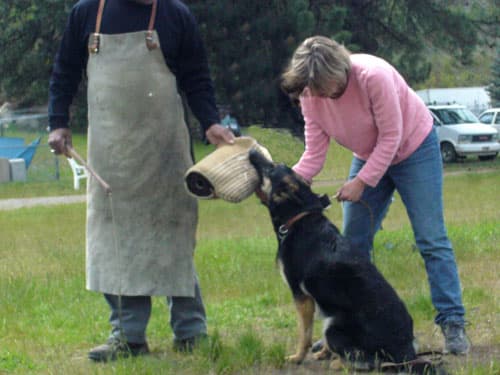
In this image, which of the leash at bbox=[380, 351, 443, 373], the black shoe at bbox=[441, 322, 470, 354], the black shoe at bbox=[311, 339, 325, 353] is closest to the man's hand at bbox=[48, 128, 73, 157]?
the black shoe at bbox=[311, 339, 325, 353]

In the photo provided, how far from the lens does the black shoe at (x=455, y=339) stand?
200 inches

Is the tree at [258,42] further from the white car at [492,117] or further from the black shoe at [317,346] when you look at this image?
the black shoe at [317,346]

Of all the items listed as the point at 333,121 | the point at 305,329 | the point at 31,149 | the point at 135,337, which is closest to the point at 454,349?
the point at 305,329

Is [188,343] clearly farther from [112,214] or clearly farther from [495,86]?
[495,86]

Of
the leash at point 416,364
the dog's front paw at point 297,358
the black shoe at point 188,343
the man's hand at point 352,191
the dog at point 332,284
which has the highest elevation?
the man's hand at point 352,191

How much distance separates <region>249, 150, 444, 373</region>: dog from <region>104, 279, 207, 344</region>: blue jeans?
0.75 metres

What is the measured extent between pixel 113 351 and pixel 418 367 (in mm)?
1779

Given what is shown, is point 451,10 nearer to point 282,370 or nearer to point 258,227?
point 258,227

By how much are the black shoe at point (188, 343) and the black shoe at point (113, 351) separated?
0.74 feet

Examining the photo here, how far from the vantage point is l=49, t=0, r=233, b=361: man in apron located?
4.90 meters

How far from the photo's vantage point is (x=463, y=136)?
3123 cm

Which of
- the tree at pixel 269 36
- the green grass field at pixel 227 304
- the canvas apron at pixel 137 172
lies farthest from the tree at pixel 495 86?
the canvas apron at pixel 137 172

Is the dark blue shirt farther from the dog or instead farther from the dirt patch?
the dirt patch

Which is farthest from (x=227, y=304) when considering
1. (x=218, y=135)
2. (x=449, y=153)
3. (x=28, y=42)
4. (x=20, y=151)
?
(x=28, y=42)
